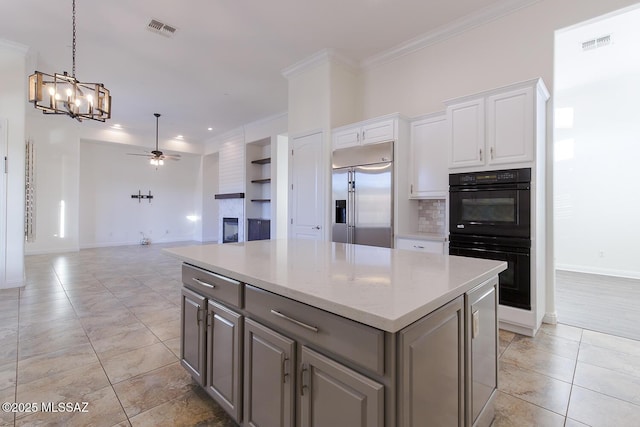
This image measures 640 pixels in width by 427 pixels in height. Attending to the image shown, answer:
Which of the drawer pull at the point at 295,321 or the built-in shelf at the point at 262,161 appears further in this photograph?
the built-in shelf at the point at 262,161

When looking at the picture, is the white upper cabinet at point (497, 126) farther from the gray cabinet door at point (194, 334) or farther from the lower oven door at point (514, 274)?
the gray cabinet door at point (194, 334)

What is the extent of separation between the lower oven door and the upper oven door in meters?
0.15

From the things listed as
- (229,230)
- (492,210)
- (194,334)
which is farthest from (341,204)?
(229,230)

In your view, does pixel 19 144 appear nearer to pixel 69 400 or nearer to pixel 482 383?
pixel 69 400

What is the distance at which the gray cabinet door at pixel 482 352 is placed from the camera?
4.52 ft

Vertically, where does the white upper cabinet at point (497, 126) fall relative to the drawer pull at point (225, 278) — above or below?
above

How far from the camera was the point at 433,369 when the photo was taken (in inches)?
43.1

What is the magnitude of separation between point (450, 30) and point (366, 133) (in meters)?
1.55

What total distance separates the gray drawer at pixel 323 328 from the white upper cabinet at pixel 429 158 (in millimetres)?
2894

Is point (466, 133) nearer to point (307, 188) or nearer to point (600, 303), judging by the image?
point (307, 188)

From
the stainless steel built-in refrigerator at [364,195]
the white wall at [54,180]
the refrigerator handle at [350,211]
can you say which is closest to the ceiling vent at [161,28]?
the stainless steel built-in refrigerator at [364,195]

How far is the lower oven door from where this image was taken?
111 inches

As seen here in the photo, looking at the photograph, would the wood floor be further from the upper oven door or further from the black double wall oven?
the upper oven door

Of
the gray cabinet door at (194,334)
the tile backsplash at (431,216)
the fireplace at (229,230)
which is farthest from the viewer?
the fireplace at (229,230)
